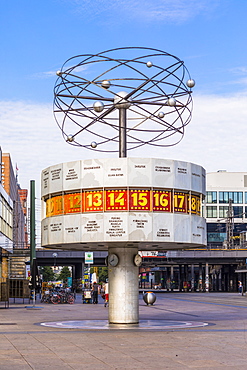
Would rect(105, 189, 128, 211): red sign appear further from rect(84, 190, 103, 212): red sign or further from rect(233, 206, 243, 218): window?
rect(233, 206, 243, 218): window

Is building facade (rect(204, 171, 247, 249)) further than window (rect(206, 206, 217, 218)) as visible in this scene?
No

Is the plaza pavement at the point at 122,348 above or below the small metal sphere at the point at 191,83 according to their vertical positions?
below

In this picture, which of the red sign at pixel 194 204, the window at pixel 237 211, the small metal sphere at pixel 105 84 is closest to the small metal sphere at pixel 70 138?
the small metal sphere at pixel 105 84

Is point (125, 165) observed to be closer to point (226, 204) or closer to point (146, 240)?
point (146, 240)

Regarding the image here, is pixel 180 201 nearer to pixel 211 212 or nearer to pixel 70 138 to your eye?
pixel 70 138

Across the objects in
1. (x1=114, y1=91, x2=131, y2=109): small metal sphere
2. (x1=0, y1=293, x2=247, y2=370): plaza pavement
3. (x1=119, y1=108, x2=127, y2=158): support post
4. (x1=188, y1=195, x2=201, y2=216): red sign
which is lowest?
(x1=0, y1=293, x2=247, y2=370): plaza pavement

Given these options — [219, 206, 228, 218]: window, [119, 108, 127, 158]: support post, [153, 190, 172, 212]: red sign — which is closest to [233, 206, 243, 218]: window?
[219, 206, 228, 218]: window

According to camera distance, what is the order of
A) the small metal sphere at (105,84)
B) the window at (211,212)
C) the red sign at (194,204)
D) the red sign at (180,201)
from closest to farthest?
the small metal sphere at (105,84)
the red sign at (180,201)
the red sign at (194,204)
the window at (211,212)

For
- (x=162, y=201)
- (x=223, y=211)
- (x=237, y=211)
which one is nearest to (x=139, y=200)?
(x=162, y=201)

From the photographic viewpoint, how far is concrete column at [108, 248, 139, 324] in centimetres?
2919

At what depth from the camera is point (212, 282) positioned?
486 feet

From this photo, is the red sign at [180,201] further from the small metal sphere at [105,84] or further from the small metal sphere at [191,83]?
the small metal sphere at [105,84]

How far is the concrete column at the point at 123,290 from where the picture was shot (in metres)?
29.2

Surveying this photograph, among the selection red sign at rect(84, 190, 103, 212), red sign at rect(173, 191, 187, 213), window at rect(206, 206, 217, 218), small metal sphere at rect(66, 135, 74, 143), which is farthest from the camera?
window at rect(206, 206, 217, 218)
